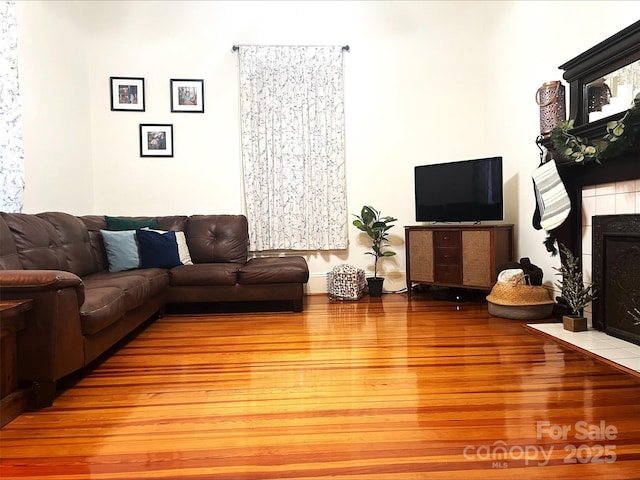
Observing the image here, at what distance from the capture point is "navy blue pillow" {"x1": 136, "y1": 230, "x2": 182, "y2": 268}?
3.76 meters

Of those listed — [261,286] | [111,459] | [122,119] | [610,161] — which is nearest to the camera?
[111,459]

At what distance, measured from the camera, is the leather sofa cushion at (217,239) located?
13.9 feet

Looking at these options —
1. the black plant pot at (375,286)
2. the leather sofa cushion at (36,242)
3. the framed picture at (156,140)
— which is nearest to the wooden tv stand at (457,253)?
the black plant pot at (375,286)

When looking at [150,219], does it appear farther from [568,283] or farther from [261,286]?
[568,283]

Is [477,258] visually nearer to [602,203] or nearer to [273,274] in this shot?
[602,203]

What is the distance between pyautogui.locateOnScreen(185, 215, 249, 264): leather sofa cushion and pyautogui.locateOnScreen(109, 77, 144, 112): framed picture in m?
1.43

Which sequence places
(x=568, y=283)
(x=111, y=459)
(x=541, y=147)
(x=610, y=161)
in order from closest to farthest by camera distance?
(x=111, y=459) → (x=610, y=161) → (x=568, y=283) → (x=541, y=147)

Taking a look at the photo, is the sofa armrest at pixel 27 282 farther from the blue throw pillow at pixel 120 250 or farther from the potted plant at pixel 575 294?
the potted plant at pixel 575 294

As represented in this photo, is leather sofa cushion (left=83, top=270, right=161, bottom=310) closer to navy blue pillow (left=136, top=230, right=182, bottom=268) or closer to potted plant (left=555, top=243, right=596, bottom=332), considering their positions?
navy blue pillow (left=136, top=230, right=182, bottom=268)

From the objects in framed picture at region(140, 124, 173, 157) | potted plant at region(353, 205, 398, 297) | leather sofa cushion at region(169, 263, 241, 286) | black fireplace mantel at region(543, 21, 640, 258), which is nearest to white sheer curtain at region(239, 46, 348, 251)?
potted plant at region(353, 205, 398, 297)

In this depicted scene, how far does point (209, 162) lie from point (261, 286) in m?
1.68

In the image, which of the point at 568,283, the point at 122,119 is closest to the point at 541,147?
the point at 568,283

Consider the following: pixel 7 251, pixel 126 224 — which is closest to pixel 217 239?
pixel 126 224

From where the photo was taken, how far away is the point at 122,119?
15.1ft
